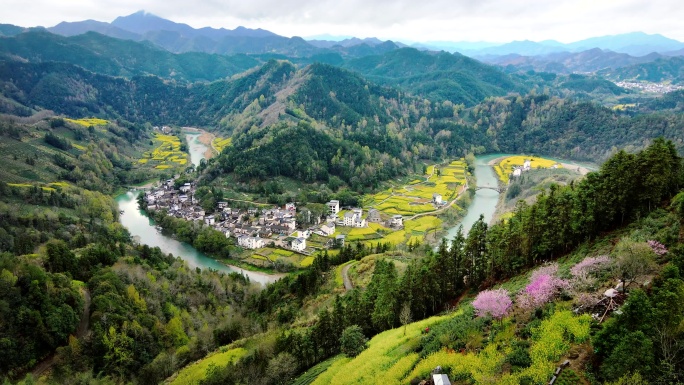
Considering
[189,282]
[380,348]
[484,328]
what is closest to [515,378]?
[484,328]

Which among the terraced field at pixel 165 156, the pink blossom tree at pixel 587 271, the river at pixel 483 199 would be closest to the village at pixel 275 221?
the river at pixel 483 199

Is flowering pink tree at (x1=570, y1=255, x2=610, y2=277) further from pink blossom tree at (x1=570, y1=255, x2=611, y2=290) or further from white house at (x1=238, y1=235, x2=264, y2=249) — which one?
white house at (x1=238, y1=235, x2=264, y2=249)

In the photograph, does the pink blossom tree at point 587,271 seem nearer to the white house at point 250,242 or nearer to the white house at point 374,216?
the white house at point 250,242

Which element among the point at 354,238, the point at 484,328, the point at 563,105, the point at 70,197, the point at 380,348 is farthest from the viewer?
the point at 563,105

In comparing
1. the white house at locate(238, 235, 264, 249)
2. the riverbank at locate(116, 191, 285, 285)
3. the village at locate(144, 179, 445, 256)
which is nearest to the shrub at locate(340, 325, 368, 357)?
the riverbank at locate(116, 191, 285, 285)

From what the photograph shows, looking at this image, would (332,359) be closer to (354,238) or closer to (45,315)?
(45,315)

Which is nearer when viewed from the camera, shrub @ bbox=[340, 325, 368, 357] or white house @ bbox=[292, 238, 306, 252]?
shrub @ bbox=[340, 325, 368, 357]
